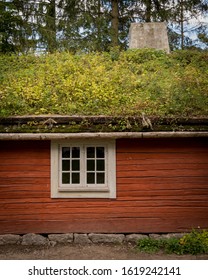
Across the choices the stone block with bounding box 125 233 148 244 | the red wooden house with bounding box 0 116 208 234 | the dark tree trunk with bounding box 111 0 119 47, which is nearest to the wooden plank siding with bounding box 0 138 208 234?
the red wooden house with bounding box 0 116 208 234

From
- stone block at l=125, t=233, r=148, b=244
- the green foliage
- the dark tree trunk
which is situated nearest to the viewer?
the green foliage

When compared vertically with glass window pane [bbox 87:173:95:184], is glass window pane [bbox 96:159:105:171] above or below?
above

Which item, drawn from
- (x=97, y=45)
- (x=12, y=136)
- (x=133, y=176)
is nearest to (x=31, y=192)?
(x=12, y=136)

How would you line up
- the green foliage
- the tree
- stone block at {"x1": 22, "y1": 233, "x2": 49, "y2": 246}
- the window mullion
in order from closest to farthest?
the green foliage < stone block at {"x1": 22, "y1": 233, "x2": 49, "y2": 246} < the window mullion < the tree

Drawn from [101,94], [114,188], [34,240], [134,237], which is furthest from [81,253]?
[101,94]

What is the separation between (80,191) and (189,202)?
99.0 inches

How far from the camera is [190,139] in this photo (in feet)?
26.1

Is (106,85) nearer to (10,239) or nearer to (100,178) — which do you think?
(100,178)

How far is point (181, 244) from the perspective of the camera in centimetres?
721

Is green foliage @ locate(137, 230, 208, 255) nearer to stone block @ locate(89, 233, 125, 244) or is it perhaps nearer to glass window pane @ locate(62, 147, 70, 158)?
stone block @ locate(89, 233, 125, 244)

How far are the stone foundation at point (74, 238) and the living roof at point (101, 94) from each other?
240 centimetres

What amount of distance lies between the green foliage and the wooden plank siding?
44 centimetres

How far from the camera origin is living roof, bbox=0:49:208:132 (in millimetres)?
7816

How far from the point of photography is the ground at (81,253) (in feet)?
22.2
